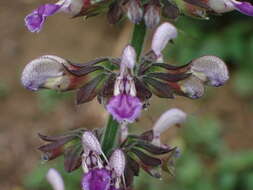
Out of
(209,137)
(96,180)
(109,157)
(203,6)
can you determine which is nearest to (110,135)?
(109,157)

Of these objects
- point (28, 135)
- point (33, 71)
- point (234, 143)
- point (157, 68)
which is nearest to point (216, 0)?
point (157, 68)

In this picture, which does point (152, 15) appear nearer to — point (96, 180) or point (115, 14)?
point (115, 14)

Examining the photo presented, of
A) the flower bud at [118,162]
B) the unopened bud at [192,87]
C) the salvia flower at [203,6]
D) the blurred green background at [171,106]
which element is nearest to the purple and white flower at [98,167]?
the flower bud at [118,162]

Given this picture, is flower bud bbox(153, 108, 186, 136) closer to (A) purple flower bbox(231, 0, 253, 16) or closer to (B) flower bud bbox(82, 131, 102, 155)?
Answer: (B) flower bud bbox(82, 131, 102, 155)

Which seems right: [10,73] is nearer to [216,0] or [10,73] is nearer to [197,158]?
[197,158]

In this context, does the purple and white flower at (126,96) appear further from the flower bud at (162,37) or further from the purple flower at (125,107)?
the flower bud at (162,37)

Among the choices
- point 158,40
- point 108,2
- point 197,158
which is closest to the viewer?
point 108,2

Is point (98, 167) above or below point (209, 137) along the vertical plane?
above
